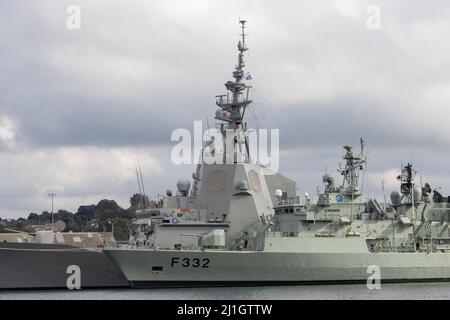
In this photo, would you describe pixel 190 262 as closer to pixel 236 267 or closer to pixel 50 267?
pixel 236 267

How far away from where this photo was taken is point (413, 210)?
42.2 metres

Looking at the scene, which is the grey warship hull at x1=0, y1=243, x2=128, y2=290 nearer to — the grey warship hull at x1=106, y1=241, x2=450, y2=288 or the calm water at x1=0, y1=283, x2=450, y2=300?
the calm water at x1=0, y1=283, x2=450, y2=300

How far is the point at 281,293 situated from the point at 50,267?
14.2 meters

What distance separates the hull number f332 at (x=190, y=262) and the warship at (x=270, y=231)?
0.05 meters

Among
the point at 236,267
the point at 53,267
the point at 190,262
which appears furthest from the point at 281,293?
the point at 53,267

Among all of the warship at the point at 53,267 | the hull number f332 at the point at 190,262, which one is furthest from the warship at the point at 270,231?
the warship at the point at 53,267

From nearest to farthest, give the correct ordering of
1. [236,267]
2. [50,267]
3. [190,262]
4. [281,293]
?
[281,293] → [190,262] → [236,267] → [50,267]

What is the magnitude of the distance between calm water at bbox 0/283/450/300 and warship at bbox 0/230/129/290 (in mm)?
1593

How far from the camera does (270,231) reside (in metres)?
39.0

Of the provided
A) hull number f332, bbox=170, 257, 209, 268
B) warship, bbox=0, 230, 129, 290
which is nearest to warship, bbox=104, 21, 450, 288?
hull number f332, bbox=170, 257, 209, 268
